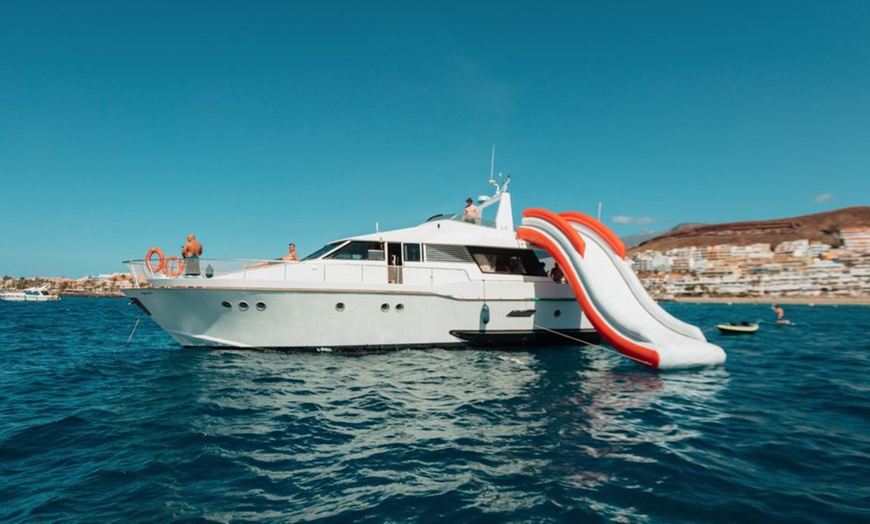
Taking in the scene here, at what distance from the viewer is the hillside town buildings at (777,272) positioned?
78.4 metres

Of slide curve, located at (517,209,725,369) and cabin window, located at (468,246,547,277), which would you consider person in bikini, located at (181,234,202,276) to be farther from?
slide curve, located at (517,209,725,369)

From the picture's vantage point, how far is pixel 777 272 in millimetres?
86375

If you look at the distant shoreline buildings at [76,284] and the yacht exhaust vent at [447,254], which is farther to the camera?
the distant shoreline buildings at [76,284]

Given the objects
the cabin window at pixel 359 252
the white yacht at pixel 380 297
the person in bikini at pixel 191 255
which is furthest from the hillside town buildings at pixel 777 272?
the person in bikini at pixel 191 255

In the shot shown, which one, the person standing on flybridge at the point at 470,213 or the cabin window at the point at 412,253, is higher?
the person standing on flybridge at the point at 470,213

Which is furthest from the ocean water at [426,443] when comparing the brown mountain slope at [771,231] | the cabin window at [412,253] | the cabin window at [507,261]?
the brown mountain slope at [771,231]

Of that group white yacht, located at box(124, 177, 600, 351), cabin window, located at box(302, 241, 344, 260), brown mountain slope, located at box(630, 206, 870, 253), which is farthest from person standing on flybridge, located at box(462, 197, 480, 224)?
brown mountain slope, located at box(630, 206, 870, 253)

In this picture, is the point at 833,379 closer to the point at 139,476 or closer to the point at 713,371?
the point at 713,371

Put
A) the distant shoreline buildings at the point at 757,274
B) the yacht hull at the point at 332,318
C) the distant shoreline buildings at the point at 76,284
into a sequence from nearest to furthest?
the yacht hull at the point at 332,318 → the distant shoreline buildings at the point at 757,274 → the distant shoreline buildings at the point at 76,284

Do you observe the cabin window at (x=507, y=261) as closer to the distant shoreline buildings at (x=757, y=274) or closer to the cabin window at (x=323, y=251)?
the cabin window at (x=323, y=251)

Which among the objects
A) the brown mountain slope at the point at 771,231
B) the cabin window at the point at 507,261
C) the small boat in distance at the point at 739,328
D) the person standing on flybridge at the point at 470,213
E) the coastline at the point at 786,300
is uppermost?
the brown mountain slope at the point at 771,231

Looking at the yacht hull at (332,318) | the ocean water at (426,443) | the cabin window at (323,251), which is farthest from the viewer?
the cabin window at (323,251)

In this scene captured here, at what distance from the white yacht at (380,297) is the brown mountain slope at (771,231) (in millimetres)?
124152

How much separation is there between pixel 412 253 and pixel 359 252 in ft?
5.14
